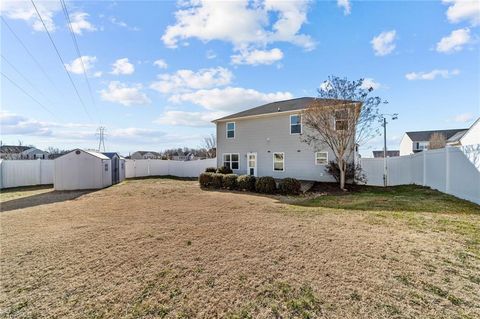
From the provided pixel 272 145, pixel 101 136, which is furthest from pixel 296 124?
pixel 101 136

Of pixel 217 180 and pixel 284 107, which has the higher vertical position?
pixel 284 107

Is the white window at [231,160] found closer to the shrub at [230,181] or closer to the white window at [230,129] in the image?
the white window at [230,129]

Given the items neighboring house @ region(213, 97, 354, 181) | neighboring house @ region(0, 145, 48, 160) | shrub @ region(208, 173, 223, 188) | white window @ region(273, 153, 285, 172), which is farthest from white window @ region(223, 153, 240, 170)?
neighboring house @ region(0, 145, 48, 160)

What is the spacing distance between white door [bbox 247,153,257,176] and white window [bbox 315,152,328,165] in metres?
4.76

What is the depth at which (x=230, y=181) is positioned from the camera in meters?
14.4

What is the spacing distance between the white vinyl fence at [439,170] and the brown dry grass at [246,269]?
213 cm

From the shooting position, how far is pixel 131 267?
3789mm

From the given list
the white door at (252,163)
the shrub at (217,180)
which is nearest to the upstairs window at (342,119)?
the white door at (252,163)

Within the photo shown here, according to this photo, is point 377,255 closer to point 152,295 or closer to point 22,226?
point 152,295

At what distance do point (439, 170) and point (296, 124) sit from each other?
28.6 feet

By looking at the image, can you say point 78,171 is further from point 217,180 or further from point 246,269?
point 246,269

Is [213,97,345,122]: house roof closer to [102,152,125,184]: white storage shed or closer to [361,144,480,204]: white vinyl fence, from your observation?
[361,144,480,204]: white vinyl fence

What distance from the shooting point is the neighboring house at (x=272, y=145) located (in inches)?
647

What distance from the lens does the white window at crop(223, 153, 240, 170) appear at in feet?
64.9
